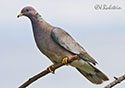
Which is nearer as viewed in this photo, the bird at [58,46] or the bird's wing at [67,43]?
the bird at [58,46]

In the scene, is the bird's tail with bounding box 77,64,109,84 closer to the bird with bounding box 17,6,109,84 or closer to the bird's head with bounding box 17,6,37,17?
the bird with bounding box 17,6,109,84

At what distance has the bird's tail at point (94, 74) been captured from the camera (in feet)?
22.7

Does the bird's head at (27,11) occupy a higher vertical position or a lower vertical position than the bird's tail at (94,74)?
higher

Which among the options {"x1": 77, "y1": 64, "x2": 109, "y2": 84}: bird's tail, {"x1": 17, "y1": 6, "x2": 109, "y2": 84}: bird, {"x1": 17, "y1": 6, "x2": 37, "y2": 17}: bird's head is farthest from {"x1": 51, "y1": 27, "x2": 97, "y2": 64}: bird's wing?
{"x1": 17, "y1": 6, "x2": 37, "y2": 17}: bird's head

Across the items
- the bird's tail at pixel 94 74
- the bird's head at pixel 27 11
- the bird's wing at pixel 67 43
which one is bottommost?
the bird's tail at pixel 94 74

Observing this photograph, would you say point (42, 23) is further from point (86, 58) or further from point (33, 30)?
point (86, 58)

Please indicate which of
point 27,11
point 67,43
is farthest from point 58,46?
point 27,11

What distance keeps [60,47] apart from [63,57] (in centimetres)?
27

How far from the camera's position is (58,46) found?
23.2 ft

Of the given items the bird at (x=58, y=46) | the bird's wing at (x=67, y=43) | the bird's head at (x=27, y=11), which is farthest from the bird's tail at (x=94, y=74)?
the bird's head at (x=27, y=11)

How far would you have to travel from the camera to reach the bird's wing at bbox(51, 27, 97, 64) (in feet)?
23.0

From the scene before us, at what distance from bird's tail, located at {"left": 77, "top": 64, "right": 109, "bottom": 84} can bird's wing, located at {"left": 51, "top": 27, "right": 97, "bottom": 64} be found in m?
0.23

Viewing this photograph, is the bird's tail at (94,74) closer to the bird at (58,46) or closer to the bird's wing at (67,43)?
the bird at (58,46)

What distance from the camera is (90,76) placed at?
7258 mm
